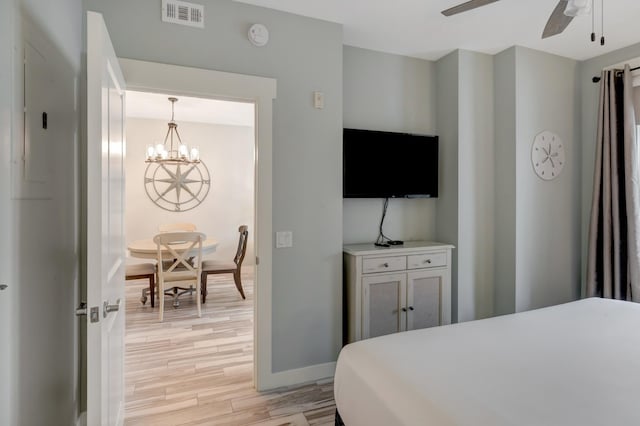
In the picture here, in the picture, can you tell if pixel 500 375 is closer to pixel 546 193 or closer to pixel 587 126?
pixel 546 193

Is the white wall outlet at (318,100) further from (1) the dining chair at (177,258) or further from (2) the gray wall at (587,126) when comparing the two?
(2) the gray wall at (587,126)

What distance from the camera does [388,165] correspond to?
298 centimetres

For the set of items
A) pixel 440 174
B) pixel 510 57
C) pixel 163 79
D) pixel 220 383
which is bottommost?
pixel 220 383

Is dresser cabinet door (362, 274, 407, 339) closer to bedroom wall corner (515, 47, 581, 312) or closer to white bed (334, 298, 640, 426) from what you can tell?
white bed (334, 298, 640, 426)

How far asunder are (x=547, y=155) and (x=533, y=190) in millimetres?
388

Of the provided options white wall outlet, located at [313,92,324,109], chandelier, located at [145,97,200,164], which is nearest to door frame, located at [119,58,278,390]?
white wall outlet, located at [313,92,324,109]

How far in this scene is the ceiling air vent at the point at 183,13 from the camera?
2.15m

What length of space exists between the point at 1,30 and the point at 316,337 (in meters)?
2.38

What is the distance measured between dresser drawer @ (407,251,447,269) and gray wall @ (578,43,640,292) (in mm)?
1615

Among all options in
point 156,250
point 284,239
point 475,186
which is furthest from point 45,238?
point 475,186

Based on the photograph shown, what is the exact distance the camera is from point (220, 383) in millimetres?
2535

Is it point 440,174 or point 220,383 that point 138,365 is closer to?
point 220,383

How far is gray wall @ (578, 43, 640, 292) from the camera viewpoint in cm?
329

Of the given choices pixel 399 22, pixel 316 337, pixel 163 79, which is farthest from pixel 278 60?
pixel 316 337
